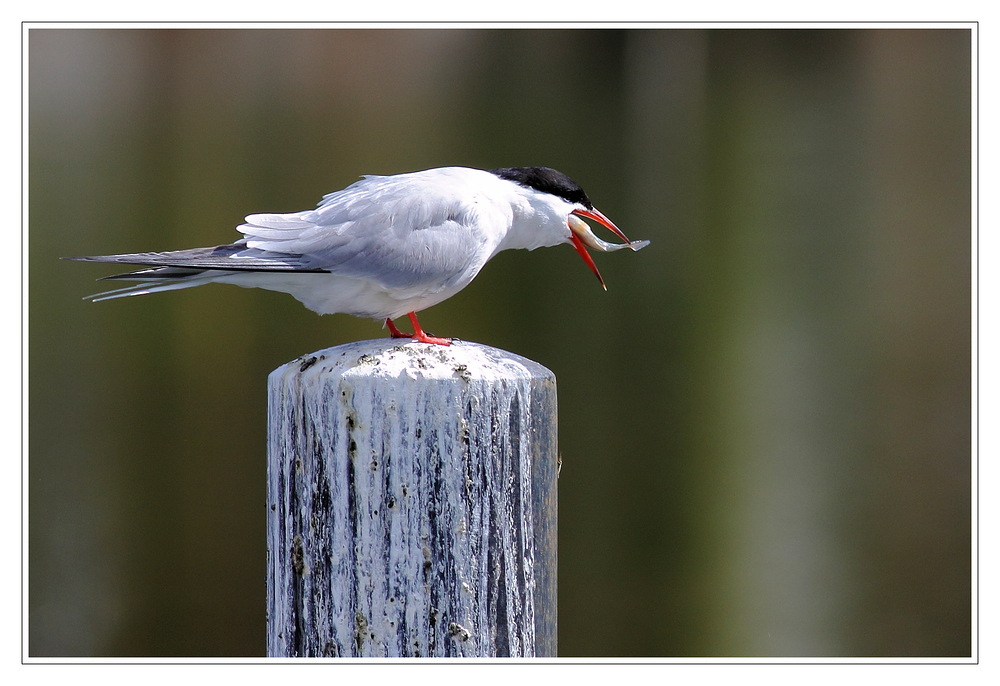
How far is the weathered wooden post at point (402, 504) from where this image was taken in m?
1.26

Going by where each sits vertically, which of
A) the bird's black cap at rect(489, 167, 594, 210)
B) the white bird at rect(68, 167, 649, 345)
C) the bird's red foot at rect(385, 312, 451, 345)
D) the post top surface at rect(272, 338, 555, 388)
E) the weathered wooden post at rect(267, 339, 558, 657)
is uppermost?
the bird's black cap at rect(489, 167, 594, 210)

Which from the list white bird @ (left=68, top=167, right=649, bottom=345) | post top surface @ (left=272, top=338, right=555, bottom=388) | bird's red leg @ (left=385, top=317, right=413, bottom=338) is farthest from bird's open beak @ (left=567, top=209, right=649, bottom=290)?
post top surface @ (left=272, top=338, right=555, bottom=388)

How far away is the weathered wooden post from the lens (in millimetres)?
1258

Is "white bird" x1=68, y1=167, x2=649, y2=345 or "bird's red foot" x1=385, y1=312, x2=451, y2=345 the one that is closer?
"bird's red foot" x1=385, y1=312, x2=451, y2=345

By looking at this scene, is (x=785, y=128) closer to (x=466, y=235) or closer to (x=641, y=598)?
(x=641, y=598)

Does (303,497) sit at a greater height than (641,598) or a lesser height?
greater

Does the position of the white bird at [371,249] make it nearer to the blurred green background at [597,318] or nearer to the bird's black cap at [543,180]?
the bird's black cap at [543,180]

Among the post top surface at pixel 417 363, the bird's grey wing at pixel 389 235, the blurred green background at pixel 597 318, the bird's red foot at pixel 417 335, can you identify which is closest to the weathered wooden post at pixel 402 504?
the post top surface at pixel 417 363

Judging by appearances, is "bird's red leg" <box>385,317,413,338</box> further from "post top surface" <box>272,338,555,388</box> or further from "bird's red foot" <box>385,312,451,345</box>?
"post top surface" <box>272,338,555,388</box>

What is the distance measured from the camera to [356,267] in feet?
5.57

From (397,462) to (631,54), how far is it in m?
3.36

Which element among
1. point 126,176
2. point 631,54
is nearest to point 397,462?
point 126,176
